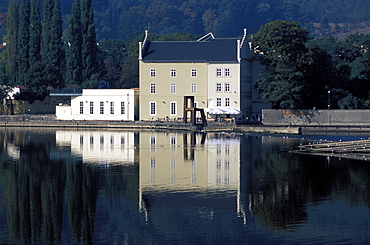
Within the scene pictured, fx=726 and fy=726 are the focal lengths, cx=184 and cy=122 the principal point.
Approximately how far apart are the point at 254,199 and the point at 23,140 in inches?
1339

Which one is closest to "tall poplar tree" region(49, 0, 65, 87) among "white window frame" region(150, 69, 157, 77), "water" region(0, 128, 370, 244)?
"white window frame" region(150, 69, 157, 77)

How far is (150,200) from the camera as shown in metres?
29.4

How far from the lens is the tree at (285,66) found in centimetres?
7306

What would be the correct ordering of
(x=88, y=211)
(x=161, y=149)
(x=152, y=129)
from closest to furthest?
(x=88, y=211), (x=161, y=149), (x=152, y=129)

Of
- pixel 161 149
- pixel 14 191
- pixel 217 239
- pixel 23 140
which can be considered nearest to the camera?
pixel 217 239

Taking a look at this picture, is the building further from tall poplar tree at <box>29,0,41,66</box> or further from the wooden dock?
the wooden dock

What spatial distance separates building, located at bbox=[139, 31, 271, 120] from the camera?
77.8 meters

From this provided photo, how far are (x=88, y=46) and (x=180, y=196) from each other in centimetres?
6532

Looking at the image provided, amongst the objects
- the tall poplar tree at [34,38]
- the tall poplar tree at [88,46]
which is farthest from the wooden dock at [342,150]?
the tall poplar tree at [34,38]

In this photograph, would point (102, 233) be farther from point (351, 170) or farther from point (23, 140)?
point (23, 140)

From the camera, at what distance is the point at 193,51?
3140 inches

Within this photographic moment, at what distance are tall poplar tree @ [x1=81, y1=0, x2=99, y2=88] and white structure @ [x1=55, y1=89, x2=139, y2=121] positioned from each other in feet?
33.5

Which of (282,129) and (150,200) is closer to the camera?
(150,200)

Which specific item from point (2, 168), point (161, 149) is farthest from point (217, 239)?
point (161, 149)
